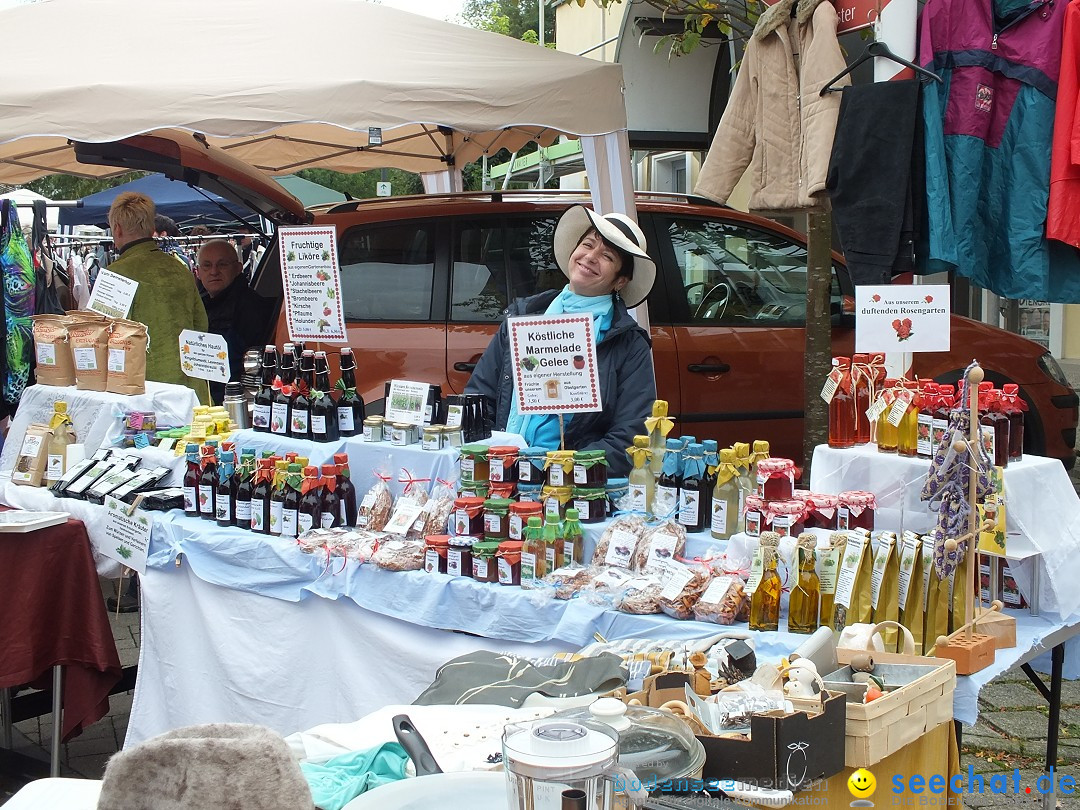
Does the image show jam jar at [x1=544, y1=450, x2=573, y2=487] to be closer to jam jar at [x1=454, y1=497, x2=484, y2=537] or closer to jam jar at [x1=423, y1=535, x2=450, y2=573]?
jam jar at [x1=454, y1=497, x2=484, y2=537]

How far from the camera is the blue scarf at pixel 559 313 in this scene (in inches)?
153

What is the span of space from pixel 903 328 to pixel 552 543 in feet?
4.18

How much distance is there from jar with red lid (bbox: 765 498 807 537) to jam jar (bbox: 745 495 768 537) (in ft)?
0.09

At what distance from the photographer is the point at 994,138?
3814 millimetres

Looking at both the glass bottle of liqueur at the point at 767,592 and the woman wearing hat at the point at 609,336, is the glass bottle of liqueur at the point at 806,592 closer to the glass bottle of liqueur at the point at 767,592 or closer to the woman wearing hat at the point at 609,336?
the glass bottle of liqueur at the point at 767,592

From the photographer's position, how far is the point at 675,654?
7.22 feet

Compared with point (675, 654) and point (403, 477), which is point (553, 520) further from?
point (675, 654)

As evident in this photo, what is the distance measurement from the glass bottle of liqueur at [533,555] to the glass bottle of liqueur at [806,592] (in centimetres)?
79

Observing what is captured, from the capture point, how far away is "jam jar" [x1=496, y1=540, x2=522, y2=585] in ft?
10.3

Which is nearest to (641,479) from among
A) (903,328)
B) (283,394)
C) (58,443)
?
(903,328)

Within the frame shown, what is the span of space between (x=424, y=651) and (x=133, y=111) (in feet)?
10.5

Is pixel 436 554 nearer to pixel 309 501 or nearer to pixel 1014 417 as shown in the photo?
pixel 309 501

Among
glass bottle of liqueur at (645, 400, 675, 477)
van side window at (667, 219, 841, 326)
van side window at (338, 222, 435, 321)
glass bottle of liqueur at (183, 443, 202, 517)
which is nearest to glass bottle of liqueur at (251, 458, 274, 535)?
glass bottle of liqueur at (183, 443, 202, 517)

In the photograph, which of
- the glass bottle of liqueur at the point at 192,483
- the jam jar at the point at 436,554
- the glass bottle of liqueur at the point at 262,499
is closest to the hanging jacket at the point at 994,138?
the jam jar at the point at 436,554
